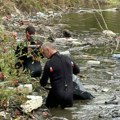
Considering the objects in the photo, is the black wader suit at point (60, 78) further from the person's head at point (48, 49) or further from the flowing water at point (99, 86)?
the flowing water at point (99, 86)

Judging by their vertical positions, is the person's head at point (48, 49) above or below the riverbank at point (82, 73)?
above

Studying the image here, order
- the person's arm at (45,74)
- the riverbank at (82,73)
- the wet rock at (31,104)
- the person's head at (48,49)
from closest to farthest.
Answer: the riverbank at (82,73), the wet rock at (31,104), the person's head at (48,49), the person's arm at (45,74)

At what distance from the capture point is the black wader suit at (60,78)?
7.19 metres

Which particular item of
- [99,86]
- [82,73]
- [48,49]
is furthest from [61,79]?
[82,73]

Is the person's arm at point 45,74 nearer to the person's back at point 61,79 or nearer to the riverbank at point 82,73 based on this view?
the person's back at point 61,79

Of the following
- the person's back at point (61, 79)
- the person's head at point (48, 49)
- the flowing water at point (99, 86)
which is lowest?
the flowing water at point (99, 86)

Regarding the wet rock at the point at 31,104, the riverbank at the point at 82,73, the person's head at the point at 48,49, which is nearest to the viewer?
the riverbank at the point at 82,73

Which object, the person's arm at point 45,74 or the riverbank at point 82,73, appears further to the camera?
the person's arm at point 45,74

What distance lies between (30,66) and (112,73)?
2.71 m

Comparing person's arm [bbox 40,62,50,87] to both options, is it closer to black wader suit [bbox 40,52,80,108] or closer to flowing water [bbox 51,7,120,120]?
black wader suit [bbox 40,52,80,108]

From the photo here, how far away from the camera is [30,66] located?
8.70m

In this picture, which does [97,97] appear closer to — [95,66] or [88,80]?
[88,80]

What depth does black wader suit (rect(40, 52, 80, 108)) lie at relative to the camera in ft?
23.6

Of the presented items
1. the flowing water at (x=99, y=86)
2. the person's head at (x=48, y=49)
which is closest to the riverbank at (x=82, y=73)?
the flowing water at (x=99, y=86)
